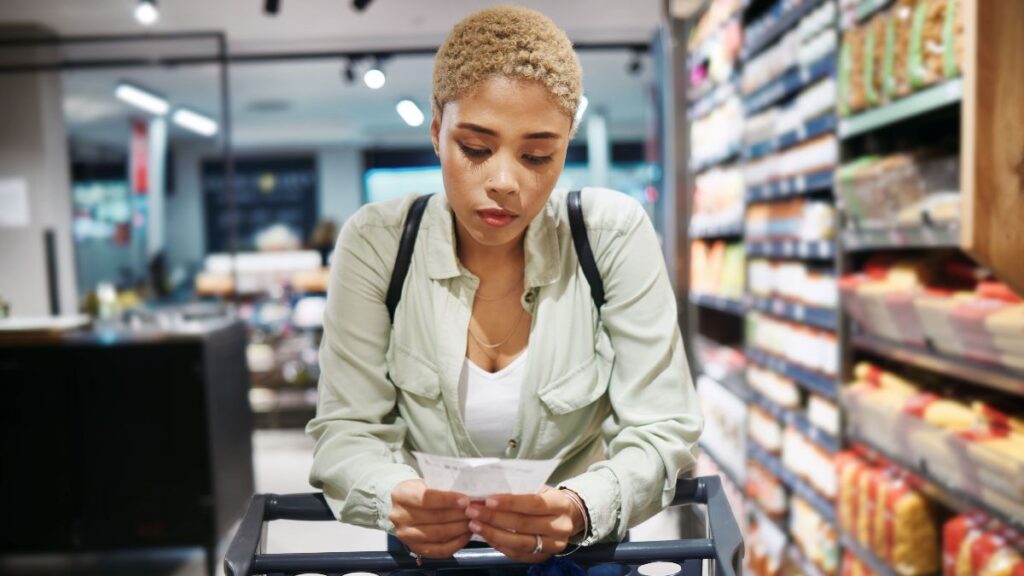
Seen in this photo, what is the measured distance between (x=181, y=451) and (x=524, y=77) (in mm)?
3257

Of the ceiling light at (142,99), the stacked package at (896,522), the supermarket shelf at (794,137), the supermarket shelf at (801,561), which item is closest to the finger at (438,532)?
the stacked package at (896,522)

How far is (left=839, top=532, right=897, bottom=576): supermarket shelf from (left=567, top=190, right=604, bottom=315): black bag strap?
1765 millimetres

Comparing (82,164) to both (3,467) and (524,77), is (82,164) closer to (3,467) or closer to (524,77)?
(3,467)

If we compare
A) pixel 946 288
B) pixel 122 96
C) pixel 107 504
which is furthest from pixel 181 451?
pixel 122 96

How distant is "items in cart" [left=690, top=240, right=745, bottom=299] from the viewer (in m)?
3.99

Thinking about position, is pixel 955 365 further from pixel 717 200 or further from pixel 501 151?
pixel 717 200

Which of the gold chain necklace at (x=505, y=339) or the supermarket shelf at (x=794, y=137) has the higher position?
the supermarket shelf at (x=794, y=137)

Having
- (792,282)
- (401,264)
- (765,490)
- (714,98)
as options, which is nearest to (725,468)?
(765,490)

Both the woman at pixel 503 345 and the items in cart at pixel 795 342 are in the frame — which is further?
the items in cart at pixel 795 342

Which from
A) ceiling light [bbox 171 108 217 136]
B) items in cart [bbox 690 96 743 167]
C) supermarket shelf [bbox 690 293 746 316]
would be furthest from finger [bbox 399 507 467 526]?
ceiling light [bbox 171 108 217 136]

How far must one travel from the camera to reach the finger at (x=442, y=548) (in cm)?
89

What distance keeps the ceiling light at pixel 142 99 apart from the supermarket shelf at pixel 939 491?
7.20 meters

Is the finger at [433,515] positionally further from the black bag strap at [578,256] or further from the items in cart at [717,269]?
the items in cart at [717,269]

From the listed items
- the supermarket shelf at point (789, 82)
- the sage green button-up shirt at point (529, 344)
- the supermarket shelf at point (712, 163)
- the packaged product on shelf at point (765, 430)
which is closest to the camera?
the sage green button-up shirt at point (529, 344)
